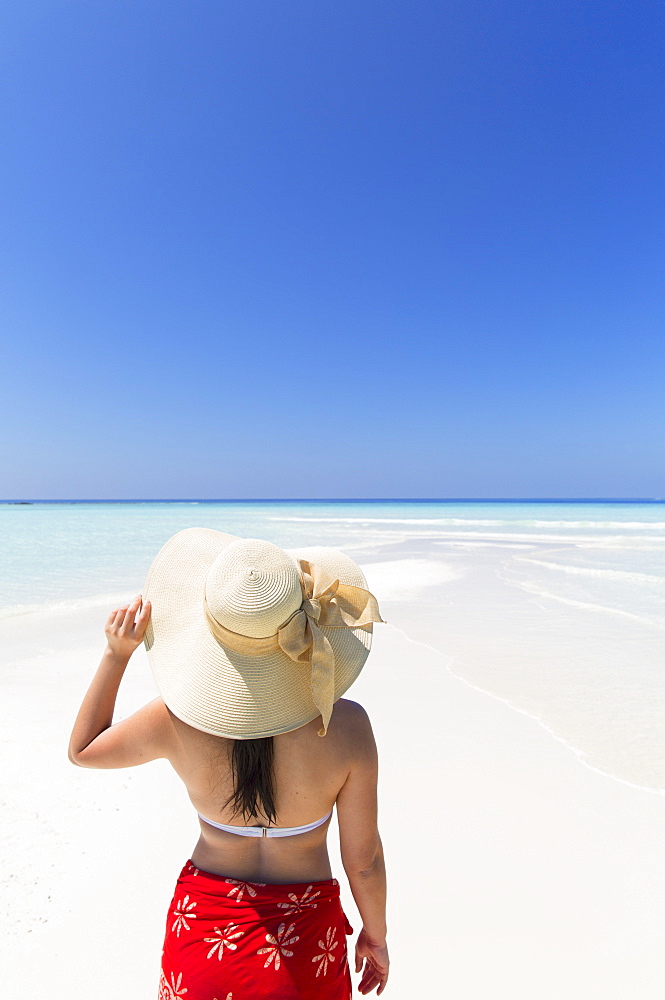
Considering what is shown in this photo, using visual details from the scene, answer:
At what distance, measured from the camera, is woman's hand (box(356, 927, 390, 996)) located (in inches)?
65.1

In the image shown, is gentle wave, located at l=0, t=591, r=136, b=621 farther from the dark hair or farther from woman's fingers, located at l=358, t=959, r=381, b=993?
the dark hair

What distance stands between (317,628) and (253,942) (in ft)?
2.46

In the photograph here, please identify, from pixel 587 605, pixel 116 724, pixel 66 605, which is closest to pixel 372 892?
pixel 116 724

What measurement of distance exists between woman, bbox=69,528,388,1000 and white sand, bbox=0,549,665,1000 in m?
1.15

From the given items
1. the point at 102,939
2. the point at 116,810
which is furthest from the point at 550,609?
the point at 102,939

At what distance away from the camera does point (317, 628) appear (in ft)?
4.25

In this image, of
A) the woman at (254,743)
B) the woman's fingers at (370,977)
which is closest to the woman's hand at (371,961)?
the woman's fingers at (370,977)

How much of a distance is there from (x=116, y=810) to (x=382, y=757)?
5.55 ft

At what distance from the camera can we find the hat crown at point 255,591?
3.98ft

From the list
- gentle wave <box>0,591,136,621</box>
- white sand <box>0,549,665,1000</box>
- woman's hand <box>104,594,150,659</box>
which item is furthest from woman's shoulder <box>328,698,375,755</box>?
gentle wave <box>0,591,136,621</box>

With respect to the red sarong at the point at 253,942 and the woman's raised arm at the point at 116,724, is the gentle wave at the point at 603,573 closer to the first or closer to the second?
the red sarong at the point at 253,942

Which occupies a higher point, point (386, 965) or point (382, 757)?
point (386, 965)

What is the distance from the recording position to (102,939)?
7.62 ft

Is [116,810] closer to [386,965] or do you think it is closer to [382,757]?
[382,757]
